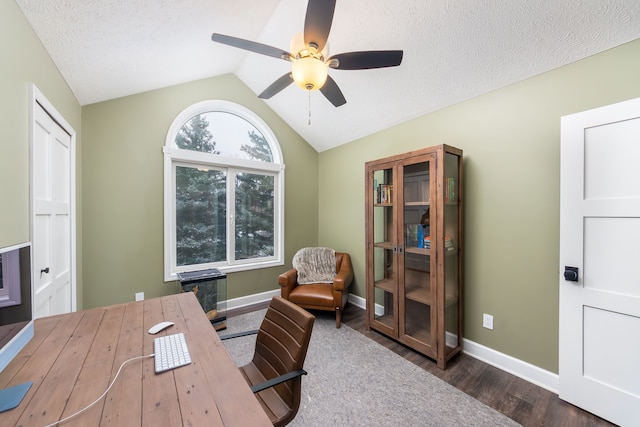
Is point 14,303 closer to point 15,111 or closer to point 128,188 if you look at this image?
point 15,111

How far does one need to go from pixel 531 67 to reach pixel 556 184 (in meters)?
0.94

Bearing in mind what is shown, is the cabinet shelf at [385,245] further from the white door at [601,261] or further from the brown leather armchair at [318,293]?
the white door at [601,261]

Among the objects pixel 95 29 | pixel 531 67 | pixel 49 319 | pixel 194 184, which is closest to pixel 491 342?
pixel 531 67

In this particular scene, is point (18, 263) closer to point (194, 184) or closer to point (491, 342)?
point (194, 184)

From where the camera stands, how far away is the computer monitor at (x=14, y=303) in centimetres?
98

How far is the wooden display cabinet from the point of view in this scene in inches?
86.0

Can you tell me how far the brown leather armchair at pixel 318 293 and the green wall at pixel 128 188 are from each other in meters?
0.96

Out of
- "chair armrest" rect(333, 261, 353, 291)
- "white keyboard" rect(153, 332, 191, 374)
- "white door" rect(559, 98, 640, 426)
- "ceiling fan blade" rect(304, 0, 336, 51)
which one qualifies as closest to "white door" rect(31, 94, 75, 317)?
"white keyboard" rect(153, 332, 191, 374)

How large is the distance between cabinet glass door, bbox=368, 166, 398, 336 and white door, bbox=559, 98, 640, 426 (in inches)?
50.3

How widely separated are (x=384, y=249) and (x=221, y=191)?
233 cm

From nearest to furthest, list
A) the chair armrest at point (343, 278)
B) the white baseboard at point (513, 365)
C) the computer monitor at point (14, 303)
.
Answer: the computer monitor at point (14, 303) → the white baseboard at point (513, 365) → the chair armrest at point (343, 278)

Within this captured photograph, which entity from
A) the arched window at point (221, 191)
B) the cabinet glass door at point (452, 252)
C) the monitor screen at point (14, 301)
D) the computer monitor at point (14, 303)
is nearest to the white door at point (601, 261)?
the cabinet glass door at point (452, 252)

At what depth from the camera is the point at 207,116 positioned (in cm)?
338

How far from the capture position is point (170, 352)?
1.13 metres
